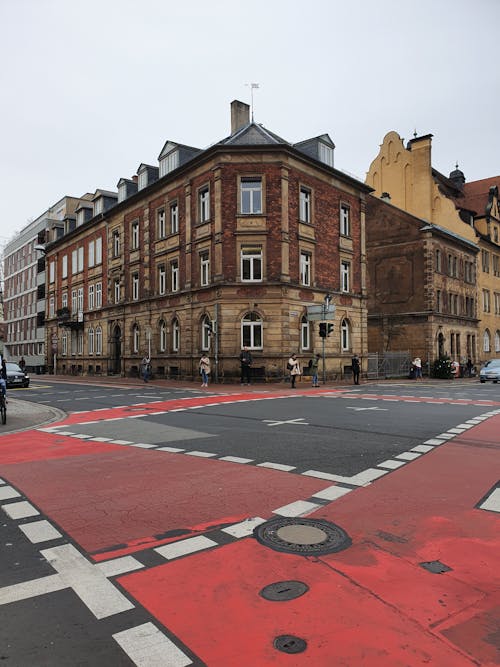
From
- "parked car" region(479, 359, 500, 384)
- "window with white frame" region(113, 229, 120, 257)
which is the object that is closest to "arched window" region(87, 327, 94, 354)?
"window with white frame" region(113, 229, 120, 257)

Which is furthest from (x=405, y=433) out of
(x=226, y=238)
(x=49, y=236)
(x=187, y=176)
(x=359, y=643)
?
(x=49, y=236)

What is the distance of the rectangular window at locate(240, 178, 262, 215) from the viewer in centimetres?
2802

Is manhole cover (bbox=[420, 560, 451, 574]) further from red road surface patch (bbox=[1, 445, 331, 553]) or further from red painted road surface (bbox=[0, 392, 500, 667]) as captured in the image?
red road surface patch (bbox=[1, 445, 331, 553])

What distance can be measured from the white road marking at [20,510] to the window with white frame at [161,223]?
29381 mm

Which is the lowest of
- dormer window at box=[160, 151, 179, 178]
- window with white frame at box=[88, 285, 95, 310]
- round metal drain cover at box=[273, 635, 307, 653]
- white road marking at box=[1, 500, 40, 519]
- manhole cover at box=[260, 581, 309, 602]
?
white road marking at box=[1, 500, 40, 519]

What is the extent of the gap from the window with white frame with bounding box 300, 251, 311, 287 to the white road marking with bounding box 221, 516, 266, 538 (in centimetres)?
2494

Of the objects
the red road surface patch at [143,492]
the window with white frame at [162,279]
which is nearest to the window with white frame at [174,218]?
the window with white frame at [162,279]

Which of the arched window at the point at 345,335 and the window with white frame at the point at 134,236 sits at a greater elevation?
the window with white frame at the point at 134,236

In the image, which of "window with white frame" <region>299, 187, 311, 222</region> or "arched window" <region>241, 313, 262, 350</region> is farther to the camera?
"window with white frame" <region>299, 187, 311, 222</region>

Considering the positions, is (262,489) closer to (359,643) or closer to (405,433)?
(359,643)

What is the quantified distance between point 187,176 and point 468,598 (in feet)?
98.9

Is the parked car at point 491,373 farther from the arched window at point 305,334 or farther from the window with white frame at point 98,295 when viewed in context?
the window with white frame at point 98,295

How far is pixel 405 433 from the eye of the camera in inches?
378

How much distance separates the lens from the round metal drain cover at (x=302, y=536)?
3.88 meters
